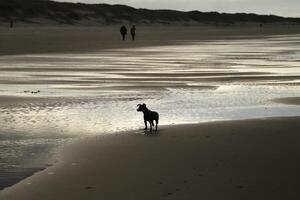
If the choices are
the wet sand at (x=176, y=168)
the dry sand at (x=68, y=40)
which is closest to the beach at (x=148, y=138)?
the wet sand at (x=176, y=168)

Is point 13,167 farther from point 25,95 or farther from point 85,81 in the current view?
point 85,81

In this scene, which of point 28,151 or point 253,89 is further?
point 253,89

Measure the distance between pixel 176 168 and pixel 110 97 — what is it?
6.67 meters

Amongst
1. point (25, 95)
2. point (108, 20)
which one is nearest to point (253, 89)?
point (25, 95)

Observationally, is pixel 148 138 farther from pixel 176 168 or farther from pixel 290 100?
pixel 290 100

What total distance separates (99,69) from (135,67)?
1520mm

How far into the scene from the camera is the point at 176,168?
6793 millimetres

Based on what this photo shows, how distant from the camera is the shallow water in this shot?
28.8ft

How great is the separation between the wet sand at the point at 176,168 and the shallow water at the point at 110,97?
456 mm

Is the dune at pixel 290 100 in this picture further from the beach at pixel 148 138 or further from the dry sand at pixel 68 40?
the dry sand at pixel 68 40

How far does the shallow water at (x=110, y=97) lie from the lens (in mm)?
8766

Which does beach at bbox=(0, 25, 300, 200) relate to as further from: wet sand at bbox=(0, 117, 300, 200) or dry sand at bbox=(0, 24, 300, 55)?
dry sand at bbox=(0, 24, 300, 55)

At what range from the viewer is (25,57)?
26.0 meters

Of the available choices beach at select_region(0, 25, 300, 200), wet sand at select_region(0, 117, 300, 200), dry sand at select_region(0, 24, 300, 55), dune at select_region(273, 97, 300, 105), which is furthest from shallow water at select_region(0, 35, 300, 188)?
dry sand at select_region(0, 24, 300, 55)
